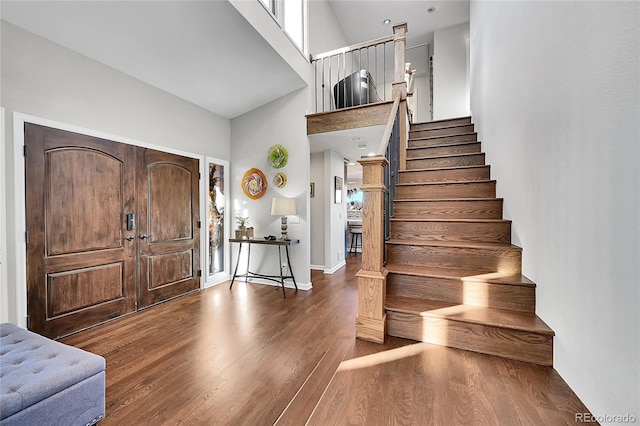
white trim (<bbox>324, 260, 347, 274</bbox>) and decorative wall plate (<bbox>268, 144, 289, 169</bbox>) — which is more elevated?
decorative wall plate (<bbox>268, 144, 289, 169</bbox>)

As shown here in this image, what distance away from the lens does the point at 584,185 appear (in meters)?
1.25

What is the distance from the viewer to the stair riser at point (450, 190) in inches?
111

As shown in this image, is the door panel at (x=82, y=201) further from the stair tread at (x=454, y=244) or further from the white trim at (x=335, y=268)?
the white trim at (x=335, y=268)

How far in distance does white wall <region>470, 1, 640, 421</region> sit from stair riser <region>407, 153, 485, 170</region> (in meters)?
1.25

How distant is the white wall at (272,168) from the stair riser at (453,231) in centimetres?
178

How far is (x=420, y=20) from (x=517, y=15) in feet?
14.8

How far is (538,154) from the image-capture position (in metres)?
1.79

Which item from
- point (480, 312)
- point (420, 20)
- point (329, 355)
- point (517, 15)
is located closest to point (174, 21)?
point (517, 15)

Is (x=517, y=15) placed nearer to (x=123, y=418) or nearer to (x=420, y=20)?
(x=123, y=418)

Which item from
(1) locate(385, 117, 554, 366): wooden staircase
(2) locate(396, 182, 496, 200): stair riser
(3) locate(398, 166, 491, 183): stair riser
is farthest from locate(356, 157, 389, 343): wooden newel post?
(3) locate(398, 166, 491, 183): stair riser

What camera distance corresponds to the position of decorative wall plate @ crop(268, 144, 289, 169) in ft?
13.5

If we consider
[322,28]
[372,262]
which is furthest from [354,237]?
[372,262]

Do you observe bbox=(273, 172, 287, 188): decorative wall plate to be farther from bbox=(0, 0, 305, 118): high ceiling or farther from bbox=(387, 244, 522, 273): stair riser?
bbox=(387, 244, 522, 273): stair riser

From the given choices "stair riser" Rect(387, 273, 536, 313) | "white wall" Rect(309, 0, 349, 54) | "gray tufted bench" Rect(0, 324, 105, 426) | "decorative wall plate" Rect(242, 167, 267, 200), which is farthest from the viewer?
"white wall" Rect(309, 0, 349, 54)
